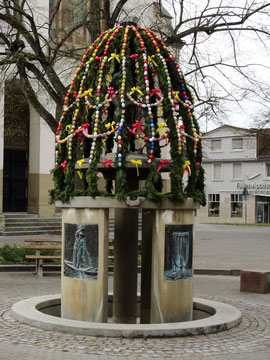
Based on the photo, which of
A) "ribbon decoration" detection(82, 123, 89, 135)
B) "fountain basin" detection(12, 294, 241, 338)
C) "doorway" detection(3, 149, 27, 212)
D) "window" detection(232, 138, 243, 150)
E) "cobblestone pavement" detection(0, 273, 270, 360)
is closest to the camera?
"cobblestone pavement" detection(0, 273, 270, 360)

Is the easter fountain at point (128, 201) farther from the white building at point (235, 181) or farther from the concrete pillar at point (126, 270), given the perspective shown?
the white building at point (235, 181)

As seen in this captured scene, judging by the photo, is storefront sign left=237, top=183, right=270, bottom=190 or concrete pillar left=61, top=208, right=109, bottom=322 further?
storefront sign left=237, top=183, right=270, bottom=190

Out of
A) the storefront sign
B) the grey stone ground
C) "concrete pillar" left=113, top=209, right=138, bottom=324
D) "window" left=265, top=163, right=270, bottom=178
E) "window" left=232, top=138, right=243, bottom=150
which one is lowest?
the grey stone ground

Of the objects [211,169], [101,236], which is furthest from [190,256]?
[211,169]

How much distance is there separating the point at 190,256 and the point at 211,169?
57866 millimetres

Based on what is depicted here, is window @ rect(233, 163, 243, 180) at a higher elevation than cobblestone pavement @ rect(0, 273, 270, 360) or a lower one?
higher

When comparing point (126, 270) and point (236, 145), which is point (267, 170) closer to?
point (236, 145)

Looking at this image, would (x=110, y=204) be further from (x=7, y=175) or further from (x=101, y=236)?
(x=7, y=175)

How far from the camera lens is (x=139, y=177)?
32.8 feet

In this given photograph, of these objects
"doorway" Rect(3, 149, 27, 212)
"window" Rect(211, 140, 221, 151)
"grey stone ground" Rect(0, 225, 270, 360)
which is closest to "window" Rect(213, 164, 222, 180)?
"window" Rect(211, 140, 221, 151)

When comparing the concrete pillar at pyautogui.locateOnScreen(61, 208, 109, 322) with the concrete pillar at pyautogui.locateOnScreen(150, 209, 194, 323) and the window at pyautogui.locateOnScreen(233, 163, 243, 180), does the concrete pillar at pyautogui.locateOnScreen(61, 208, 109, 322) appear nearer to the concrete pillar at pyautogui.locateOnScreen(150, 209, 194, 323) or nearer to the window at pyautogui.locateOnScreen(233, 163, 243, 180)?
the concrete pillar at pyautogui.locateOnScreen(150, 209, 194, 323)

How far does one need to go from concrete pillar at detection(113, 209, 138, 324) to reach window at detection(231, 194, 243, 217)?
55.5m

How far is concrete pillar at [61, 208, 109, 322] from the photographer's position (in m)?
8.80

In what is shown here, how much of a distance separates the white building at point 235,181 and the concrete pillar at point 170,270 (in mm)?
53226
